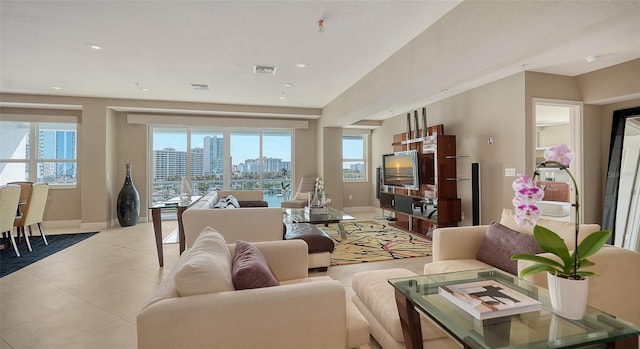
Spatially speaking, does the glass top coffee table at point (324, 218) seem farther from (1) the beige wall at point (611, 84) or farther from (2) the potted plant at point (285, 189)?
(1) the beige wall at point (611, 84)

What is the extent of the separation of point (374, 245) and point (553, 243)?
3.24 meters

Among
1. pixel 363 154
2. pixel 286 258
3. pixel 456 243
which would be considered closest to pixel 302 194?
pixel 363 154

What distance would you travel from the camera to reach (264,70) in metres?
4.11

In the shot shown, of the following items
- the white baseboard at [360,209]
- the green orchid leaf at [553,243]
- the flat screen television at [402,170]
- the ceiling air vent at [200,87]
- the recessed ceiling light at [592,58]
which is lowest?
the white baseboard at [360,209]

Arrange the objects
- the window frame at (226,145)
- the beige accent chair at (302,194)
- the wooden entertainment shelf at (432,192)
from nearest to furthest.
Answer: the wooden entertainment shelf at (432,192), the beige accent chair at (302,194), the window frame at (226,145)

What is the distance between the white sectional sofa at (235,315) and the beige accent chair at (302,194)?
483 centimetres

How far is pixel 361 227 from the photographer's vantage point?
18.6ft

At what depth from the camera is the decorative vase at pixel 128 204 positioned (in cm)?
589

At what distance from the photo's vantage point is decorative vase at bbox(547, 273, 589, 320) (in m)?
1.20

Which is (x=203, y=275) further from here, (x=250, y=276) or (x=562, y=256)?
(x=562, y=256)

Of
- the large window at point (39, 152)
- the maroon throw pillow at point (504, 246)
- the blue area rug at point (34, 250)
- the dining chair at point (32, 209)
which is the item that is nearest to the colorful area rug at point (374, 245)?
the maroon throw pillow at point (504, 246)

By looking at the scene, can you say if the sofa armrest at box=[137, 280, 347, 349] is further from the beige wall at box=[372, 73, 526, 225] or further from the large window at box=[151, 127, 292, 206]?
the large window at box=[151, 127, 292, 206]

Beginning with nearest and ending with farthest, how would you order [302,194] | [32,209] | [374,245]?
[32,209] < [374,245] < [302,194]

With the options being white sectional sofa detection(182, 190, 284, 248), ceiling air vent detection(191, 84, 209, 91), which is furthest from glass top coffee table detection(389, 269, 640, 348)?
ceiling air vent detection(191, 84, 209, 91)
